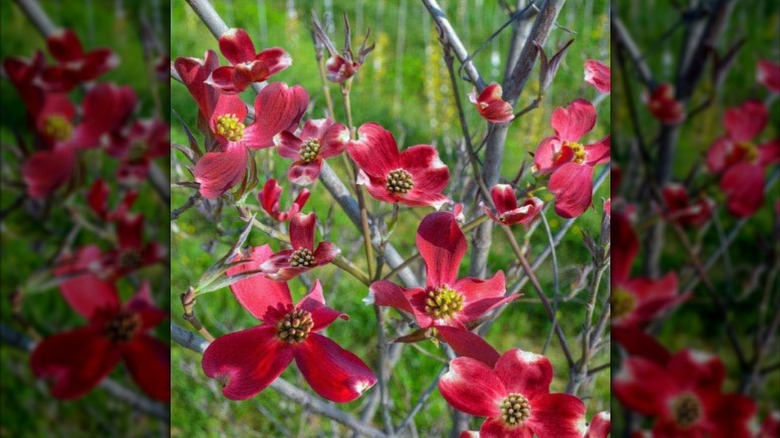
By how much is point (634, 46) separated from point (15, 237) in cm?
72

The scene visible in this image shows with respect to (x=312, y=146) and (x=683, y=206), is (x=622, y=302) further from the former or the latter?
(x=312, y=146)

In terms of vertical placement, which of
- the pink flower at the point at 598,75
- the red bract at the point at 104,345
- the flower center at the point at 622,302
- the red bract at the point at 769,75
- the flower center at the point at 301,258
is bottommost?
the red bract at the point at 104,345

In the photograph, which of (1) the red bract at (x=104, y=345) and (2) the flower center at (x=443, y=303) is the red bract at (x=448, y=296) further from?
(1) the red bract at (x=104, y=345)

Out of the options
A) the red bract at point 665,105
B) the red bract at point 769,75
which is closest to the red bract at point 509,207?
the red bract at point 665,105

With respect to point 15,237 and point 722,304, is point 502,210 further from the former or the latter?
point 15,237

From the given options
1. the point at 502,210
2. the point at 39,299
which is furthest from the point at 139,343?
the point at 502,210

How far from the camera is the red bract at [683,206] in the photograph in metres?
0.77

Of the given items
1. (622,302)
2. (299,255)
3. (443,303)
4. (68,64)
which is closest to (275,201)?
(299,255)

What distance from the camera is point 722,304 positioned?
82 centimetres

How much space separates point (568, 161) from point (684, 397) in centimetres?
35

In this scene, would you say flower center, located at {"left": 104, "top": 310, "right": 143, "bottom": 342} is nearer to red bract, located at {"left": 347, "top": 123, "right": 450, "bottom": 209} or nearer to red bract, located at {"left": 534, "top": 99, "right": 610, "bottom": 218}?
red bract, located at {"left": 347, "top": 123, "right": 450, "bottom": 209}

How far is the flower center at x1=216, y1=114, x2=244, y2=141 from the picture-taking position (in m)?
0.60

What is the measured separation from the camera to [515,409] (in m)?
0.59

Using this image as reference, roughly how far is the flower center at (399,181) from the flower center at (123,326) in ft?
1.14
